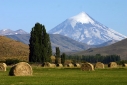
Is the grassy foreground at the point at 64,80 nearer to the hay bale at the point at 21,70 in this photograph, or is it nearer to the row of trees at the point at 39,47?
the hay bale at the point at 21,70

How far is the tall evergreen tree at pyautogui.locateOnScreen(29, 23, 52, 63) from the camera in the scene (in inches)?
4021

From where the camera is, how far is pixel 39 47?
102 meters

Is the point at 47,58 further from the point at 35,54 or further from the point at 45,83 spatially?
the point at 45,83

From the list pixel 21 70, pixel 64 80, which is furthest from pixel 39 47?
pixel 64 80

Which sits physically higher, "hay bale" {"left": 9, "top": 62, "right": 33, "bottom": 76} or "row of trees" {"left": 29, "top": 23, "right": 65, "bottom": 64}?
"row of trees" {"left": 29, "top": 23, "right": 65, "bottom": 64}

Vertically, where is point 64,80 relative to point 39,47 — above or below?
below

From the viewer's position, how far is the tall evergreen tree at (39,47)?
102125mm

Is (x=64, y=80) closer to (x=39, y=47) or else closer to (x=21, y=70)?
(x=21, y=70)

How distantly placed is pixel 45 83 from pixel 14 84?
96.9 inches

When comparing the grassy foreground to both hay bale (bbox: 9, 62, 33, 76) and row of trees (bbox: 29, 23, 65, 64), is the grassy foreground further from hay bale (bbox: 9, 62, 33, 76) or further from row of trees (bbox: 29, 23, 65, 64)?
row of trees (bbox: 29, 23, 65, 64)

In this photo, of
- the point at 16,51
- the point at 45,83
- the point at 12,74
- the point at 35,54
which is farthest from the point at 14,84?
the point at 16,51

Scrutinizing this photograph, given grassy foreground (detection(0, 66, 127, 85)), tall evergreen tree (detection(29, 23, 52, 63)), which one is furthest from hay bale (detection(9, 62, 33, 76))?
tall evergreen tree (detection(29, 23, 52, 63))

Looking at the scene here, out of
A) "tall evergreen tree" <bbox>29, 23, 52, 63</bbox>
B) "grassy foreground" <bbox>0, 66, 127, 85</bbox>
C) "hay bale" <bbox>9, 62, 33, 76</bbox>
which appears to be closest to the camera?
"grassy foreground" <bbox>0, 66, 127, 85</bbox>


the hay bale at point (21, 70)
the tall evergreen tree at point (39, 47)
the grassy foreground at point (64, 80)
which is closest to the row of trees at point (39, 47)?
the tall evergreen tree at point (39, 47)
